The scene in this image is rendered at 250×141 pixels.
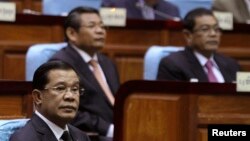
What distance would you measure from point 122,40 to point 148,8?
58 cm

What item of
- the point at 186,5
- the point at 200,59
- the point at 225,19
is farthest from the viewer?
the point at 186,5

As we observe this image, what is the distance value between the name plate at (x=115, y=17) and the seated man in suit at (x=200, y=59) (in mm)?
413

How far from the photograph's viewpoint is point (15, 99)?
122 inches

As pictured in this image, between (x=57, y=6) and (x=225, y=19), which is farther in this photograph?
(x=57, y=6)

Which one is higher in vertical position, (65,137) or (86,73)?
(86,73)

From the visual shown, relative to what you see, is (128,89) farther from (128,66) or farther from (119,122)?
(128,66)

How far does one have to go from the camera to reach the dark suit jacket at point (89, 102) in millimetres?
3615

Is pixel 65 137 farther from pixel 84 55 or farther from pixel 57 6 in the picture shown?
pixel 57 6

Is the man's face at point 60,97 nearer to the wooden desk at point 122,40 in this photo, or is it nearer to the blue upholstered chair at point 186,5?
the wooden desk at point 122,40

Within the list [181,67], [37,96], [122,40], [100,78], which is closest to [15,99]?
[37,96]

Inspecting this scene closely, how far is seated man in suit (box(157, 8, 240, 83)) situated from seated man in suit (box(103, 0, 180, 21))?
0.71 meters

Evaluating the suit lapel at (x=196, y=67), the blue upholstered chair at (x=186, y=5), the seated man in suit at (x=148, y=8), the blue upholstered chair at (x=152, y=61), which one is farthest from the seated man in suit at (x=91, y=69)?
the blue upholstered chair at (x=186, y=5)

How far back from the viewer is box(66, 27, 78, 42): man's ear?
392cm

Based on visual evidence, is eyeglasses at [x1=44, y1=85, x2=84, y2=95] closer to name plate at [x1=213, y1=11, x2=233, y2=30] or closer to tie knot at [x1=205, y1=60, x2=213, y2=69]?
tie knot at [x1=205, y1=60, x2=213, y2=69]
